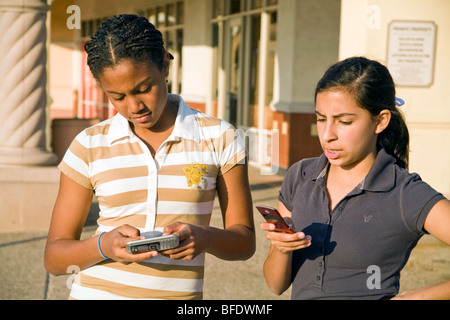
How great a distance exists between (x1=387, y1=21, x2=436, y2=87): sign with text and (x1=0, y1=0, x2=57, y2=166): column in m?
3.77

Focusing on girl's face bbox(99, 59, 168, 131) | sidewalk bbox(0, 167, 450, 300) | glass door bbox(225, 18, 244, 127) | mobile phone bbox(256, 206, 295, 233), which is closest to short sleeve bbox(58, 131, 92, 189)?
girl's face bbox(99, 59, 168, 131)

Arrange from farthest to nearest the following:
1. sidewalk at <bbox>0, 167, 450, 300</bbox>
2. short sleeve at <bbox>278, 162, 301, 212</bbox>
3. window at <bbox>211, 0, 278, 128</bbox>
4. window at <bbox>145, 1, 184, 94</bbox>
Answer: window at <bbox>145, 1, 184, 94</bbox>
window at <bbox>211, 0, 278, 128</bbox>
sidewalk at <bbox>0, 167, 450, 300</bbox>
short sleeve at <bbox>278, 162, 301, 212</bbox>

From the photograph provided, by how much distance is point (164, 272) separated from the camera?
2062 mm

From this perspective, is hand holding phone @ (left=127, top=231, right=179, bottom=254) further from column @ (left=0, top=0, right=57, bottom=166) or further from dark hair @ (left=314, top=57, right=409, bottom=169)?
column @ (left=0, top=0, right=57, bottom=166)

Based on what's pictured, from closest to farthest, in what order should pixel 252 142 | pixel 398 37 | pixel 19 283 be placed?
1. pixel 19 283
2. pixel 398 37
3. pixel 252 142

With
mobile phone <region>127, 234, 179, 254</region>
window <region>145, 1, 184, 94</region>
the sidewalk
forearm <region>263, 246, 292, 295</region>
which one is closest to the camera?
mobile phone <region>127, 234, 179, 254</region>

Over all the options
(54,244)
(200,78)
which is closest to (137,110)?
(54,244)

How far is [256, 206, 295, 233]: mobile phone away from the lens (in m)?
1.97

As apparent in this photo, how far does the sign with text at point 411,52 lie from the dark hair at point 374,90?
15.7ft

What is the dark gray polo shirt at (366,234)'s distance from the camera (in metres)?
2.10

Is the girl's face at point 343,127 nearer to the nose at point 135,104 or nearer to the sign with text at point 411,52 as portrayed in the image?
the nose at point 135,104

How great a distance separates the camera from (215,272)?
18.7 feet
